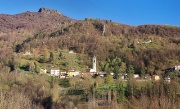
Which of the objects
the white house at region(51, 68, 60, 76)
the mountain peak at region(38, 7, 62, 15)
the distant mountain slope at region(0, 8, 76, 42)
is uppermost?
the mountain peak at region(38, 7, 62, 15)

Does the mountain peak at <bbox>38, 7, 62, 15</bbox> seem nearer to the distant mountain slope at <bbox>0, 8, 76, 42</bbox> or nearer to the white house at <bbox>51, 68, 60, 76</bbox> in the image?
the distant mountain slope at <bbox>0, 8, 76, 42</bbox>

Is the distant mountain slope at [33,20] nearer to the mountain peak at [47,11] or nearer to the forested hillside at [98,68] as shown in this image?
the mountain peak at [47,11]

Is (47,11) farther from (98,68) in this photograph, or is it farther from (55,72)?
(55,72)

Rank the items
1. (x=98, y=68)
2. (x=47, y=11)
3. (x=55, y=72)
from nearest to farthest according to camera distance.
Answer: (x=55, y=72) < (x=98, y=68) < (x=47, y=11)

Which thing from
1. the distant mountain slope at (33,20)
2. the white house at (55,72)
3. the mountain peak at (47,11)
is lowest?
the white house at (55,72)

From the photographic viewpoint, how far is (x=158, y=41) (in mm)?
53094

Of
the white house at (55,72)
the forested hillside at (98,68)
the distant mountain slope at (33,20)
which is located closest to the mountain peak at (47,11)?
the distant mountain slope at (33,20)

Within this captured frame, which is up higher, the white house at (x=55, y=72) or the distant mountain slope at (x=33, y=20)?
the distant mountain slope at (x=33, y=20)

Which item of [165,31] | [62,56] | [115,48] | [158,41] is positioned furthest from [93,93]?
[165,31]

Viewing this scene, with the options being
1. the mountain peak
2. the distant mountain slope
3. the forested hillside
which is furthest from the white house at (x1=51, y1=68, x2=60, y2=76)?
the mountain peak

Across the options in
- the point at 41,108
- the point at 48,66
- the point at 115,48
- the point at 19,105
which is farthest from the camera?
the point at 115,48

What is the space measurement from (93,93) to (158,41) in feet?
108

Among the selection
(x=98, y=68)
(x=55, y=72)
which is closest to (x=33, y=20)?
(x=98, y=68)

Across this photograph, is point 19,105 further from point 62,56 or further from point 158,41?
point 158,41
